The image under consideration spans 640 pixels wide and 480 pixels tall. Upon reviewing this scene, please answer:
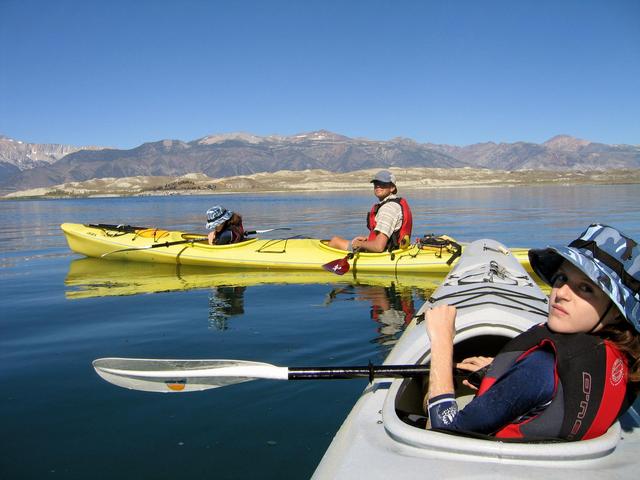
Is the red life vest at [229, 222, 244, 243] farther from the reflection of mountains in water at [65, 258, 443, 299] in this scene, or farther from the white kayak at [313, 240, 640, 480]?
the white kayak at [313, 240, 640, 480]

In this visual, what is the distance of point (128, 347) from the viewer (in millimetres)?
5734

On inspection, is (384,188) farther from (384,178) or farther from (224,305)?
(224,305)

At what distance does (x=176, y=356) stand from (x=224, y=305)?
2.38 metres

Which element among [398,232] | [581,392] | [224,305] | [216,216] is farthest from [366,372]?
[216,216]

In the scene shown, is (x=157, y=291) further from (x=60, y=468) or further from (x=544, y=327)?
(x=544, y=327)

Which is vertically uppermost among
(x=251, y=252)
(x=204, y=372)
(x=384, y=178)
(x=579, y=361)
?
(x=384, y=178)

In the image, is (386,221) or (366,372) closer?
(366,372)

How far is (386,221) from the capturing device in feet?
29.7

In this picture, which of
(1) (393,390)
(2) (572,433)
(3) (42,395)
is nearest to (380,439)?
(1) (393,390)

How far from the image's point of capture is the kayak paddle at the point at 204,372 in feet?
9.33

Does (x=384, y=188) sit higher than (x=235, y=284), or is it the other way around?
(x=384, y=188)

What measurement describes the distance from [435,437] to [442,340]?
398 mm

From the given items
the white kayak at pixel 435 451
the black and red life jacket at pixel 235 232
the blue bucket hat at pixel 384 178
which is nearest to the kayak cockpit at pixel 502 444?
the white kayak at pixel 435 451

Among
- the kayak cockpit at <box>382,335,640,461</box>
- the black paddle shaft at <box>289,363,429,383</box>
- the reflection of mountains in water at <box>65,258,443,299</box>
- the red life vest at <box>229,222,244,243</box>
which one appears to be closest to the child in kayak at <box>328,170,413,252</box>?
the reflection of mountains in water at <box>65,258,443,299</box>
